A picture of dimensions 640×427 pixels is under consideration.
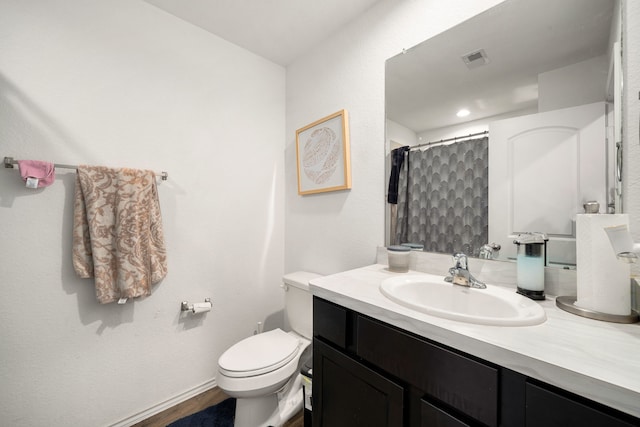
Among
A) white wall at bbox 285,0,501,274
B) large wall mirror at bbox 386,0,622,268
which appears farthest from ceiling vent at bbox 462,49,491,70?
white wall at bbox 285,0,501,274

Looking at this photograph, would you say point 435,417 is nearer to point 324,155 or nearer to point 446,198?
point 446,198

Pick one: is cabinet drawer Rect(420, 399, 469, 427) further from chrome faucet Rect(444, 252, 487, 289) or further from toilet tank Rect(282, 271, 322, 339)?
toilet tank Rect(282, 271, 322, 339)

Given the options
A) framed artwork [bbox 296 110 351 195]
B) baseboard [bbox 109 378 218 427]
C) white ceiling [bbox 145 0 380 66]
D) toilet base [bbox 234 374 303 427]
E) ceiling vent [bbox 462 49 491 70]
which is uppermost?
white ceiling [bbox 145 0 380 66]

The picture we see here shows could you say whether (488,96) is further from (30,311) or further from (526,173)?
(30,311)

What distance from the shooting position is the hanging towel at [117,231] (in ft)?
3.98

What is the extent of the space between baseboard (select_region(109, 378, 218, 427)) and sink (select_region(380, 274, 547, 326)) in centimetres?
149

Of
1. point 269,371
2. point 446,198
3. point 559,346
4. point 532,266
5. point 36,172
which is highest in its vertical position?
point 36,172

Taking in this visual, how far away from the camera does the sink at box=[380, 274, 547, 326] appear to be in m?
0.64

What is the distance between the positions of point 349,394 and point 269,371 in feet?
1.68

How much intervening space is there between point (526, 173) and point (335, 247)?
1.05 metres

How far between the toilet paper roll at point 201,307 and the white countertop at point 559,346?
119 cm

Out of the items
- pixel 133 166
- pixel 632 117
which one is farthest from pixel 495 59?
pixel 133 166

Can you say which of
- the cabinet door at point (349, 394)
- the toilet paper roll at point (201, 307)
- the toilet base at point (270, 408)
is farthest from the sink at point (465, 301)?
the toilet paper roll at point (201, 307)

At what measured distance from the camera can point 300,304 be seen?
5.16 ft
